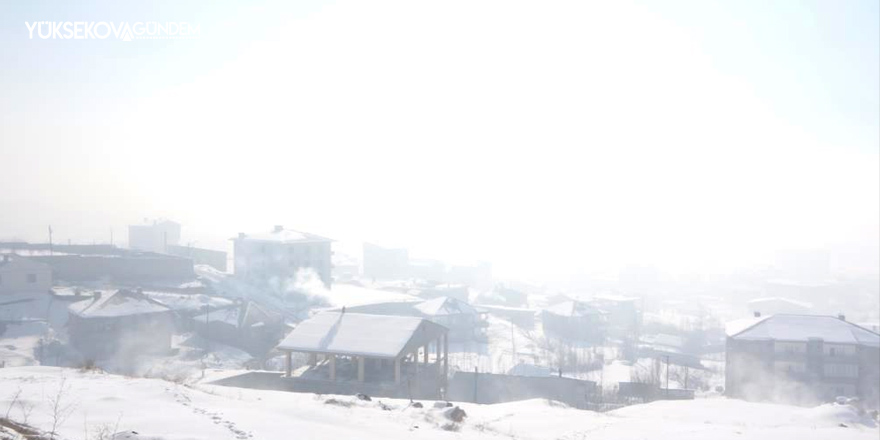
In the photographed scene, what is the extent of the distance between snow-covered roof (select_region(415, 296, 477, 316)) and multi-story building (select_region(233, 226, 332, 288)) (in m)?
13.2

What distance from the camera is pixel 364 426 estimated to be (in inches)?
439

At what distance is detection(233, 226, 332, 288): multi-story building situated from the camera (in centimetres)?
5425

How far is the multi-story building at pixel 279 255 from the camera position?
54250mm

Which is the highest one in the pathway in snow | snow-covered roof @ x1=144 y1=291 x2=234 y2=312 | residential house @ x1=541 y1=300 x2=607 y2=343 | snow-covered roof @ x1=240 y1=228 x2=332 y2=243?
snow-covered roof @ x1=240 y1=228 x2=332 y2=243

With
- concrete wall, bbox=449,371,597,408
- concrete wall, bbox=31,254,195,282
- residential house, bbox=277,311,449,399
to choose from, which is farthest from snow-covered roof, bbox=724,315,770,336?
concrete wall, bbox=31,254,195,282

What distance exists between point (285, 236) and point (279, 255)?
9.07ft


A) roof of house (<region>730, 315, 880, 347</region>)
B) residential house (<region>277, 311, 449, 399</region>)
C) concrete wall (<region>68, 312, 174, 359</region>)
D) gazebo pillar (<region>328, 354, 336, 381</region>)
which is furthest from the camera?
roof of house (<region>730, 315, 880, 347</region>)

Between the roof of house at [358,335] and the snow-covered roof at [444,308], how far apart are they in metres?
24.1

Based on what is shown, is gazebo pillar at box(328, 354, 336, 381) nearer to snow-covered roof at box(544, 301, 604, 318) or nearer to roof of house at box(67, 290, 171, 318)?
roof of house at box(67, 290, 171, 318)

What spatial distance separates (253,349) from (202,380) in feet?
56.4

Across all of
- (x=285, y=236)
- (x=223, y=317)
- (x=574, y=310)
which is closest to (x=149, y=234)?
(x=285, y=236)

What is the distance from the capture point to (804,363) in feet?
112

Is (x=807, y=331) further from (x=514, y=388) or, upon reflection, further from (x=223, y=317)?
(x=223, y=317)

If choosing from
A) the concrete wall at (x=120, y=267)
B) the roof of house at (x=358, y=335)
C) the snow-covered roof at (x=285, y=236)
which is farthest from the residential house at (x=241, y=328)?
the roof of house at (x=358, y=335)
